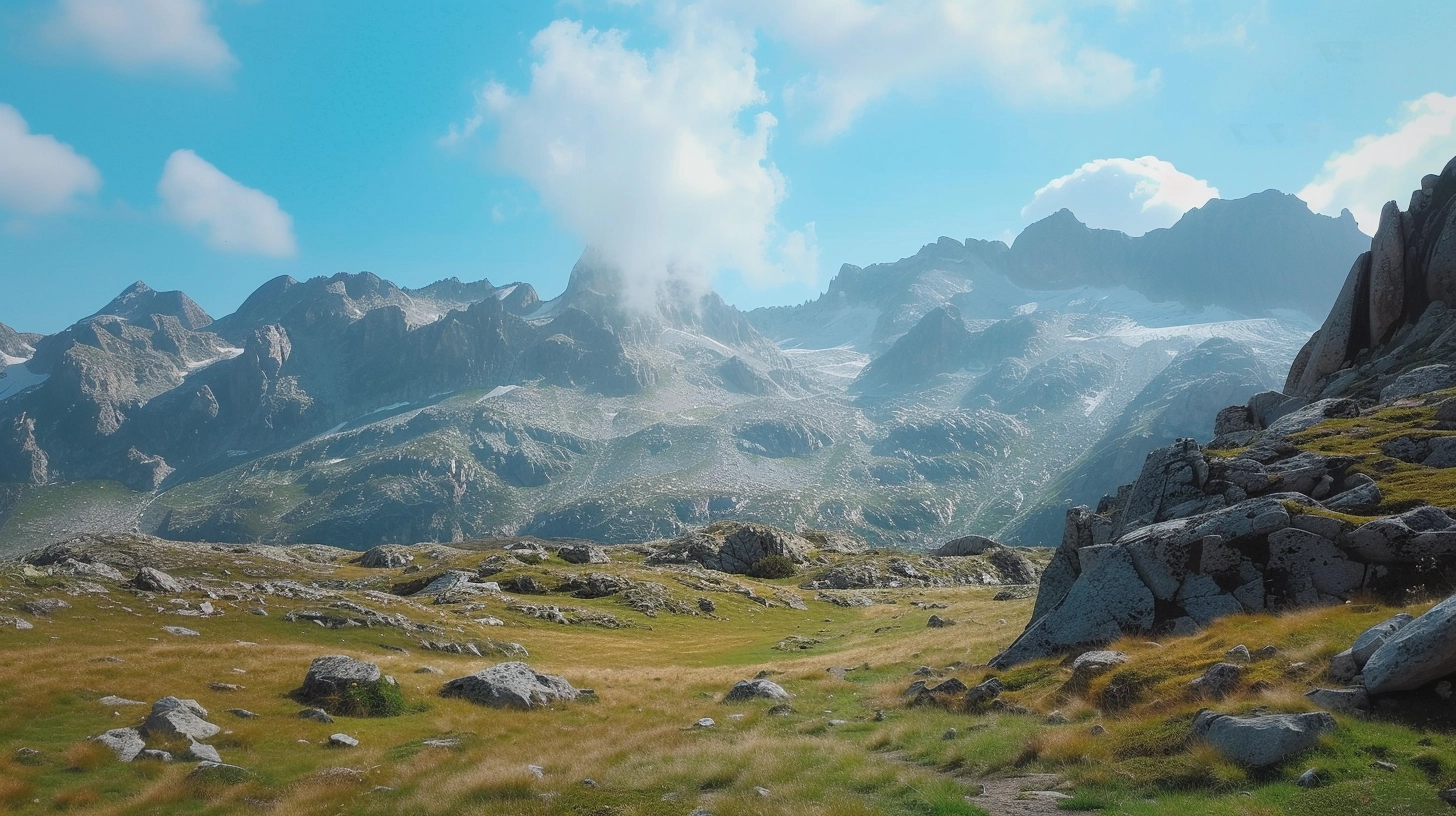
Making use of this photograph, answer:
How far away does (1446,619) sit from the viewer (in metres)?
13.3

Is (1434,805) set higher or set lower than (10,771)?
higher

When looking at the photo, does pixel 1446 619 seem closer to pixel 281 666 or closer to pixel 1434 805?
pixel 1434 805

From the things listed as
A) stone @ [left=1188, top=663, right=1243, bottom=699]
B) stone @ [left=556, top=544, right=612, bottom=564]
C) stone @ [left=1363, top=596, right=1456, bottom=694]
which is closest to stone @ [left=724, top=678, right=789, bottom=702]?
stone @ [left=1188, top=663, right=1243, bottom=699]

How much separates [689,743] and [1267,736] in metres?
15.5

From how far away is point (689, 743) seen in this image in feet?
74.7

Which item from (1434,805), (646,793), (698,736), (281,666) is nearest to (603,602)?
(281,666)

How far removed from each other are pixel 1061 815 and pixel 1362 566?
1756 cm

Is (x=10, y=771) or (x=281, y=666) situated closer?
(x=10, y=771)

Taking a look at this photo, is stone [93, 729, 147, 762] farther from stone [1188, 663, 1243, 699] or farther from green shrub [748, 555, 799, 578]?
green shrub [748, 555, 799, 578]

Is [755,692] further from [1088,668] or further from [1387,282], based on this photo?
[1387,282]

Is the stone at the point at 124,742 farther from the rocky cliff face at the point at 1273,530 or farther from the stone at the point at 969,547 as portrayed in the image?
the stone at the point at 969,547

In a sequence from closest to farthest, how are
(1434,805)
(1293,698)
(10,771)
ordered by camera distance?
(1434,805)
(1293,698)
(10,771)

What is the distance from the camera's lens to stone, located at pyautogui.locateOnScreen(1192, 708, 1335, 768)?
13148 millimetres

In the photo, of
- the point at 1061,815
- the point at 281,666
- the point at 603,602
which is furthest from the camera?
the point at 603,602
